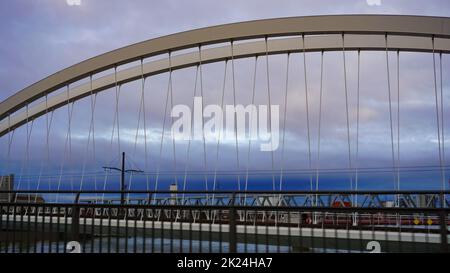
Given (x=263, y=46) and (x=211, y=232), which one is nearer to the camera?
(x=211, y=232)

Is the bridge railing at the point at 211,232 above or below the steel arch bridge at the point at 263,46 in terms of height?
below

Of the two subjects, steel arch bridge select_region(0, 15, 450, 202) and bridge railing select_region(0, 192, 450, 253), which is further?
steel arch bridge select_region(0, 15, 450, 202)

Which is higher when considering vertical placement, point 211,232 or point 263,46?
point 263,46

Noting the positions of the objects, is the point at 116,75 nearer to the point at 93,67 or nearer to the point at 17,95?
the point at 93,67

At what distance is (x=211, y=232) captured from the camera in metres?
6.95

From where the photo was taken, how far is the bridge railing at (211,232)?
6.54 m

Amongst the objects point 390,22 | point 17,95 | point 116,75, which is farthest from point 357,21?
point 17,95

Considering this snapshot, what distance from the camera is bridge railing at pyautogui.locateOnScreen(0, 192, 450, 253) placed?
654 centimetres

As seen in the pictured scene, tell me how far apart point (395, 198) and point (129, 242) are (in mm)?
8816

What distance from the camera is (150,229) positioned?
7484mm

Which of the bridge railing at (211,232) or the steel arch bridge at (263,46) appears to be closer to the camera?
the bridge railing at (211,232)

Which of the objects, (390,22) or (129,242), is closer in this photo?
(129,242)

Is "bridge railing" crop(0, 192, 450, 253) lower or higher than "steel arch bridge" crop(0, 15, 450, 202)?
lower
